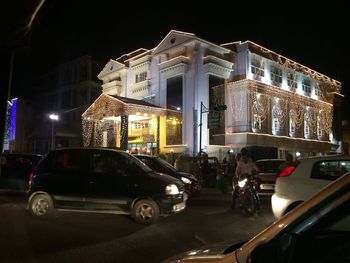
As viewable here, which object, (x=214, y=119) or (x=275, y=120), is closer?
(x=214, y=119)

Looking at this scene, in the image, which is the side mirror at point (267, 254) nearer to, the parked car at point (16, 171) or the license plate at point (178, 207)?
the license plate at point (178, 207)

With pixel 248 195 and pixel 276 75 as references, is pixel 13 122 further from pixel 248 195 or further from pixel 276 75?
pixel 248 195

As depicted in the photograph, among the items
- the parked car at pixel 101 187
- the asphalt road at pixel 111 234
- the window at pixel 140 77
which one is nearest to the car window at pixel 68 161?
the parked car at pixel 101 187

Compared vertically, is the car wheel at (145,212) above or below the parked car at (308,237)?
below

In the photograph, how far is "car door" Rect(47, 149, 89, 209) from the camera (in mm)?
9062

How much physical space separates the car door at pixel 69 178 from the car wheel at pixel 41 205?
0.19 metres

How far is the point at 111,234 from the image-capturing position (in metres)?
7.62

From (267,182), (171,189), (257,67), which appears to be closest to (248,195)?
(171,189)

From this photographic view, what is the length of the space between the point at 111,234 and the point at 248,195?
13.9 ft

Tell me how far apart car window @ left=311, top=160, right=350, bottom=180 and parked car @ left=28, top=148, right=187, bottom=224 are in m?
3.44

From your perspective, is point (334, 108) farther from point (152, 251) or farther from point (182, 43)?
point (152, 251)

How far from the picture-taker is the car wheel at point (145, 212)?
872 centimetres

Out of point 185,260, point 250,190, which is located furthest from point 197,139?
point 185,260

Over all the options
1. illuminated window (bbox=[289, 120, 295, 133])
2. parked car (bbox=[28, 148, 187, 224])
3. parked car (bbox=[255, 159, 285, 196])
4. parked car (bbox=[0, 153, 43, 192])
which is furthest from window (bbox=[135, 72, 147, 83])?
parked car (bbox=[28, 148, 187, 224])
